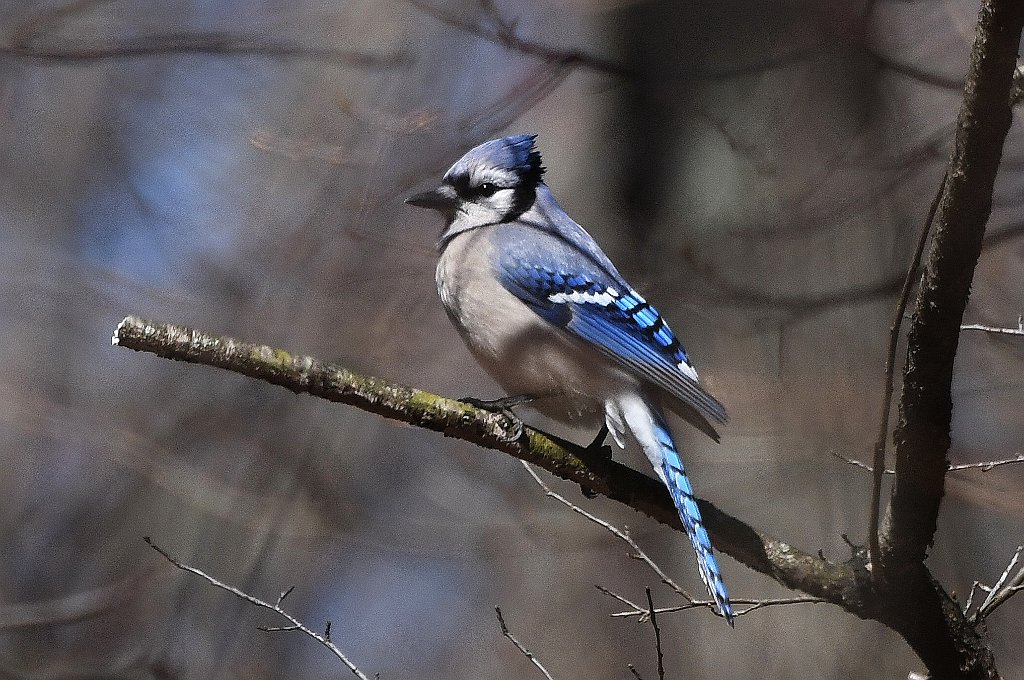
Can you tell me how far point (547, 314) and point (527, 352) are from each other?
0.43 feet

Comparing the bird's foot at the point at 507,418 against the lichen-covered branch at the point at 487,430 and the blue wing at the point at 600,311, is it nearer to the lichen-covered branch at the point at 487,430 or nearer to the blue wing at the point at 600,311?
the lichen-covered branch at the point at 487,430

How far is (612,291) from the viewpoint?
2.21 m

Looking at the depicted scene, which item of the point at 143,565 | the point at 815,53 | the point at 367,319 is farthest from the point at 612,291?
the point at 143,565

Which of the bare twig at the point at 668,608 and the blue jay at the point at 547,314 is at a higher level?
the blue jay at the point at 547,314

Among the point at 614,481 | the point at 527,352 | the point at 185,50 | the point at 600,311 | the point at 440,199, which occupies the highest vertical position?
the point at 185,50

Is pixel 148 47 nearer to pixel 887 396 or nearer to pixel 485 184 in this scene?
pixel 485 184

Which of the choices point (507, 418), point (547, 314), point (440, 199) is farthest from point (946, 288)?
point (440, 199)

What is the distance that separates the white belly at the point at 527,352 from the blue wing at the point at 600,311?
0.10ft

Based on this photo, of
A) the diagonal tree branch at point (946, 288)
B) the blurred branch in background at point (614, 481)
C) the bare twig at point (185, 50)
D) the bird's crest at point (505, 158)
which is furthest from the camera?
the bare twig at point (185, 50)

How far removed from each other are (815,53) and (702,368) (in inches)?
60.4

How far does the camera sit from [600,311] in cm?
214

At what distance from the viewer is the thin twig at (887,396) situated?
53.1 inches

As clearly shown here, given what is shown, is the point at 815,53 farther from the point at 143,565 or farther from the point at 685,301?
the point at 143,565

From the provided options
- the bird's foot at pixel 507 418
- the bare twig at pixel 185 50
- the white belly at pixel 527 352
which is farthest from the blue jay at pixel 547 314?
the bare twig at pixel 185 50
